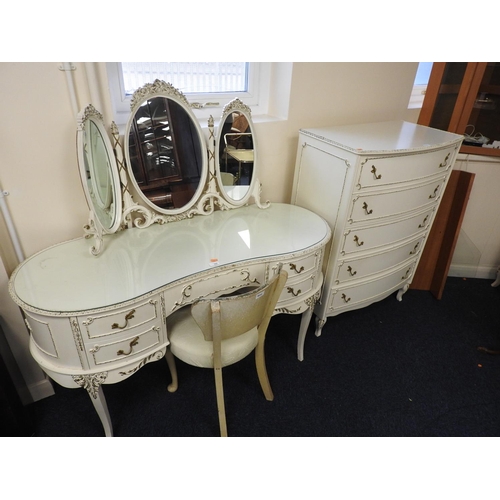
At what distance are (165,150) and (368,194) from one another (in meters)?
0.94

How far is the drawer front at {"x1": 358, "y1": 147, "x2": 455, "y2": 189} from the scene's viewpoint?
160cm

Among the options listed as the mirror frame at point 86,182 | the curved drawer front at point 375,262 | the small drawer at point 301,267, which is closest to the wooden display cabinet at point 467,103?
the curved drawer front at point 375,262

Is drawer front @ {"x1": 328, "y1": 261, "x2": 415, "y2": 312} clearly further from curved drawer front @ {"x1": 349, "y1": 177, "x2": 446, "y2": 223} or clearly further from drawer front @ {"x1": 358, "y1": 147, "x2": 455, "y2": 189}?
drawer front @ {"x1": 358, "y1": 147, "x2": 455, "y2": 189}

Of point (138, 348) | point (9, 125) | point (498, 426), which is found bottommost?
point (498, 426)

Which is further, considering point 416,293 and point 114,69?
point 416,293

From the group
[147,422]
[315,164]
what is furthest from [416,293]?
[147,422]

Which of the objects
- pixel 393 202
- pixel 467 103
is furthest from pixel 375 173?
pixel 467 103

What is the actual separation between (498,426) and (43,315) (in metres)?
1.97

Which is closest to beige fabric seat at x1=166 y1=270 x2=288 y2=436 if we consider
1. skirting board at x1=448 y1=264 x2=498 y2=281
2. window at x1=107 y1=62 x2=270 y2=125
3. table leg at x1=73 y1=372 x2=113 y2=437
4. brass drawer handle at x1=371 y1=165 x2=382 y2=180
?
table leg at x1=73 y1=372 x2=113 y2=437

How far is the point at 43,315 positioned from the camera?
113cm

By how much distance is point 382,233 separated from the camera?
185cm

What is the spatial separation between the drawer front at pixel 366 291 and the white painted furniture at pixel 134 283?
327 millimetres

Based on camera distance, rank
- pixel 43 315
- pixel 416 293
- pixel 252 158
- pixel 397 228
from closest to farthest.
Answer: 1. pixel 43 315
2. pixel 252 158
3. pixel 397 228
4. pixel 416 293

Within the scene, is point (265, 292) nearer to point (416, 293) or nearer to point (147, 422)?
point (147, 422)
